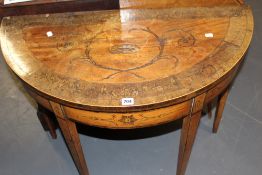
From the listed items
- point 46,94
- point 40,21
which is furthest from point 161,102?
point 40,21

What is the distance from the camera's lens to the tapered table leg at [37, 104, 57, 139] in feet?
4.87

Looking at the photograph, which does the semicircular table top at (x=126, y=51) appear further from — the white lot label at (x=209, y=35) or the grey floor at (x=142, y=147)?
the grey floor at (x=142, y=147)

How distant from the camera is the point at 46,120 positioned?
1.54m

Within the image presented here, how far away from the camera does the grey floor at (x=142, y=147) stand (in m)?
1.48

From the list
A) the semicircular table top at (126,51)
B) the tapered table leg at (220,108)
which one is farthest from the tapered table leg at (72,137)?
the tapered table leg at (220,108)

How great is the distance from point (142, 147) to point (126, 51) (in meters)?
0.67

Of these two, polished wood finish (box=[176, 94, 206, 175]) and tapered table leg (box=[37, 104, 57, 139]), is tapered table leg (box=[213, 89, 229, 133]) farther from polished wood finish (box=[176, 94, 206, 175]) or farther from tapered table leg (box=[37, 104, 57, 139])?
tapered table leg (box=[37, 104, 57, 139])

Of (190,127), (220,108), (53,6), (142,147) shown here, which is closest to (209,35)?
(190,127)

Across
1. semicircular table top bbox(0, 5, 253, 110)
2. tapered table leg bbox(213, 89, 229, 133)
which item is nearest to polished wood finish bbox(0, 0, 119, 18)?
semicircular table top bbox(0, 5, 253, 110)

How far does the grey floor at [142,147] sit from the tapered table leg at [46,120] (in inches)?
1.9

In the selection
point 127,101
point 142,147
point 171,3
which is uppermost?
point 171,3

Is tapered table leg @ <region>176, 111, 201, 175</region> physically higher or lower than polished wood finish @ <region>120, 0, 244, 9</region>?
lower

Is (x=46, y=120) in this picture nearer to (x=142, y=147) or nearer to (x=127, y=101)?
(x=142, y=147)

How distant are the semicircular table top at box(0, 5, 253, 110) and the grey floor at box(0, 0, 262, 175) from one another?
2.18ft
